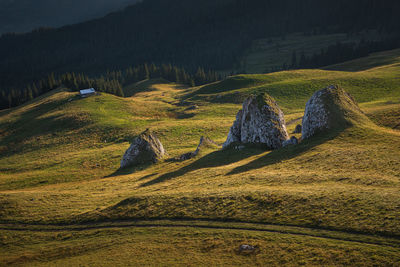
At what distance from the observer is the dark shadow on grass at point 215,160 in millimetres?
34594

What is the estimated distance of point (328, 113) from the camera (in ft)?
115

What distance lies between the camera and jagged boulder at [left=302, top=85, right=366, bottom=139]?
34.8m

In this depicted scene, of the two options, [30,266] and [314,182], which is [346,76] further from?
[30,266]

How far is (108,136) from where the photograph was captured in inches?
2761

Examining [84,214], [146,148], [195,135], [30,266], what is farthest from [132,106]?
[30,266]

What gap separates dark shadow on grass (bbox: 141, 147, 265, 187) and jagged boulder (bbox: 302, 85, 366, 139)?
7209 millimetres

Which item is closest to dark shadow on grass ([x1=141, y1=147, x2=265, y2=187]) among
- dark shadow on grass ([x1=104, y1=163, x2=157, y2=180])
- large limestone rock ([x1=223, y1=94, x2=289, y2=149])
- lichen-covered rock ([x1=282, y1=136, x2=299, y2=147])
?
large limestone rock ([x1=223, y1=94, x2=289, y2=149])

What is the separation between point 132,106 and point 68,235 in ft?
257

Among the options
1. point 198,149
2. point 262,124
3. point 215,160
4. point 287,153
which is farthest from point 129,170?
point 287,153

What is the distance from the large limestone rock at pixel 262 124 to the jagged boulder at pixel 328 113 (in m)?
3.59

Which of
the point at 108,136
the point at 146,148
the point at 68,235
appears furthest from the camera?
the point at 108,136

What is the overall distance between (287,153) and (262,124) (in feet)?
24.1

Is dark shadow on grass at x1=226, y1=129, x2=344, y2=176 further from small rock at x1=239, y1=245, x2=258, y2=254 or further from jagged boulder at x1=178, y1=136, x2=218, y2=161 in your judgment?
small rock at x1=239, y1=245, x2=258, y2=254

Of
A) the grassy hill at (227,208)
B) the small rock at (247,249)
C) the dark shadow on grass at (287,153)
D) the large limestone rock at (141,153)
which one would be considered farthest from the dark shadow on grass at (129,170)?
the small rock at (247,249)
